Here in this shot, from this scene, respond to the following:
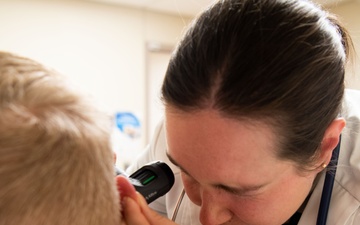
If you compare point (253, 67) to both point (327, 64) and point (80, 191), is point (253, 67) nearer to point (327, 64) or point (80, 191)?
point (327, 64)

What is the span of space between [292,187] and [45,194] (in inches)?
18.8

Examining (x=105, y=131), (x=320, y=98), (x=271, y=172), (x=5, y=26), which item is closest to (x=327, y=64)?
(x=320, y=98)

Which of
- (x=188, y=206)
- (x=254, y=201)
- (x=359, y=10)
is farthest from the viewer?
(x=359, y=10)

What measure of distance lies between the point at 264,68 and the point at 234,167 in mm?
170

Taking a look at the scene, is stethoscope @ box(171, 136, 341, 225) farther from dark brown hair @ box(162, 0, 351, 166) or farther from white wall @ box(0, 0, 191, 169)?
white wall @ box(0, 0, 191, 169)

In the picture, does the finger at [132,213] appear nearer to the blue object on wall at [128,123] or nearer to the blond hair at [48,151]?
the blond hair at [48,151]

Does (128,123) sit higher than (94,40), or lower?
lower

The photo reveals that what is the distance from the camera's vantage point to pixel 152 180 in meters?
0.72

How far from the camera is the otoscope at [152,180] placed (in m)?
0.70

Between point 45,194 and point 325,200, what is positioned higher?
point 45,194

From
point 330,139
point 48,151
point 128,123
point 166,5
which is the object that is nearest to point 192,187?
point 330,139

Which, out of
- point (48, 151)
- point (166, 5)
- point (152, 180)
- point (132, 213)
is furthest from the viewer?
point (166, 5)

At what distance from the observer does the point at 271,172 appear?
69cm

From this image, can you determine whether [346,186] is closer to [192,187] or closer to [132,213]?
[192,187]
